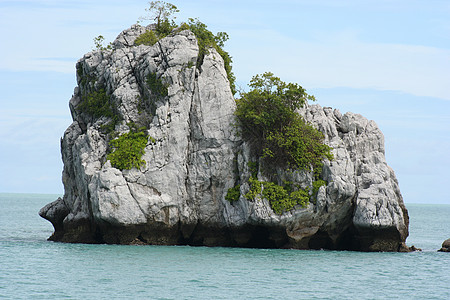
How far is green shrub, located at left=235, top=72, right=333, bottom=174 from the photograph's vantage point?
32.6m

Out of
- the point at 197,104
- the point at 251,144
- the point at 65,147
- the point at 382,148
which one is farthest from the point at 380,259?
the point at 65,147

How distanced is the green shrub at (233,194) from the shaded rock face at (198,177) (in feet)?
1.18

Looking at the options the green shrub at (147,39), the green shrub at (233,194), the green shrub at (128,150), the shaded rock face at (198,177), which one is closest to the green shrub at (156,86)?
the shaded rock face at (198,177)

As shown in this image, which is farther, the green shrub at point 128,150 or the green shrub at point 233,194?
the green shrub at point 233,194

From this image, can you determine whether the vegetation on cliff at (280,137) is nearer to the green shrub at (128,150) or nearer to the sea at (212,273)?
the sea at (212,273)

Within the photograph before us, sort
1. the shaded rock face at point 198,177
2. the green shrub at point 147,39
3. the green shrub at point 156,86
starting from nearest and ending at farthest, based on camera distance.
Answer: the shaded rock face at point 198,177 < the green shrub at point 156,86 < the green shrub at point 147,39

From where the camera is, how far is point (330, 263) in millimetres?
29312

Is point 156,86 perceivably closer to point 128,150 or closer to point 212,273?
point 128,150

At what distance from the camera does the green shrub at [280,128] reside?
107 ft

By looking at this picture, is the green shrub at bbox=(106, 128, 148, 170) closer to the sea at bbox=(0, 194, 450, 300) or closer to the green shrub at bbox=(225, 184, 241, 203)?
the sea at bbox=(0, 194, 450, 300)

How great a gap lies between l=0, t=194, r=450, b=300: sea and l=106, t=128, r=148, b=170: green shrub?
4.48 meters

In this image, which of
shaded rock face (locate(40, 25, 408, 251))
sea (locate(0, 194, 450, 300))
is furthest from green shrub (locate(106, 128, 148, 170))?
sea (locate(0, 194, 450, 300))

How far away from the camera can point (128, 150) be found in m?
32.7

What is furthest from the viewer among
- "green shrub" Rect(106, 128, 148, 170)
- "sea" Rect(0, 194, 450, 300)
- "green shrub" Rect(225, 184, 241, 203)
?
"green shrub" Rect(225, 184, 241, 203)
